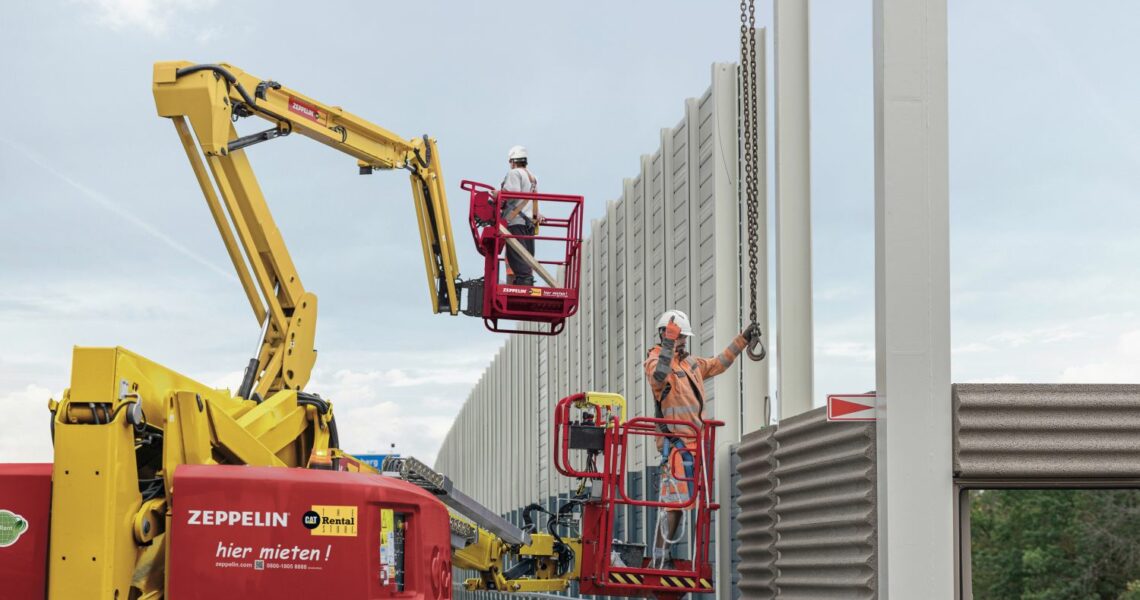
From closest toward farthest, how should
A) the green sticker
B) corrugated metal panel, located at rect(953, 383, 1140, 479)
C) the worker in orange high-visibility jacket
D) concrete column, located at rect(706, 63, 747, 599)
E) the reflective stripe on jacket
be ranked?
the green sticker → corrugated metal panel, located at rect(953, 383, 1140, 479) → the worker in orange high-visibility jacket → the reflective stripe on jacket → concrete column, located at rect(706, 63, 747, 599)

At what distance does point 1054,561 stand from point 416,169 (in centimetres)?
4169

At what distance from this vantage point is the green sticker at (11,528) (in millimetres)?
8750

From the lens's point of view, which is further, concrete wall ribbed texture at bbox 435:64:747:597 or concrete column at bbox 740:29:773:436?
concrete wall ribbed texture at bbox 435:64:747:597

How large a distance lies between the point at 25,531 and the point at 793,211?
6873 mm

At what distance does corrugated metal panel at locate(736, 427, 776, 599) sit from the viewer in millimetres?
12234

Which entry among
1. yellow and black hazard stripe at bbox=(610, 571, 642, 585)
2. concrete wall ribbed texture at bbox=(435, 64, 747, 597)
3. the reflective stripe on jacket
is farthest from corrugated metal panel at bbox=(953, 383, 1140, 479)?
→ concrete wall ribbed texture at bbox=(435, 64, 747, 597)

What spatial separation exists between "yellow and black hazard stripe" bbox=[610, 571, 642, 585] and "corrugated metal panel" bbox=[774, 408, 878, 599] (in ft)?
4.11

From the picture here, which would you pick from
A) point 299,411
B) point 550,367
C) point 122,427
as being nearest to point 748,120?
point 299,411

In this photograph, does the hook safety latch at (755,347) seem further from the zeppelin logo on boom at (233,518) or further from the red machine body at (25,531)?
the red machine body at (25,531)

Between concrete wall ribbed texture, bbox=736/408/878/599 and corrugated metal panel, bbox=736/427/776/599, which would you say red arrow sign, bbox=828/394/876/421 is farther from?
corrugated metal panel, bbox=736/427/776/599

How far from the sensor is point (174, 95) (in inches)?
513

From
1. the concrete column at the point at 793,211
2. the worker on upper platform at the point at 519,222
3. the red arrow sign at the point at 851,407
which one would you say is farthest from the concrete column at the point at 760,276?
the red arrow sign at the point at 851,407

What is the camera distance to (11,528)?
877cm

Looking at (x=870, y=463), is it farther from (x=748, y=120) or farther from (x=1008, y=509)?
(x=1008, y=509)
